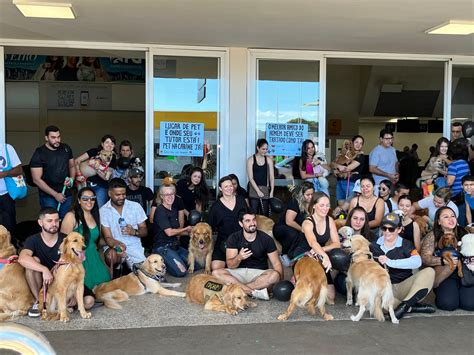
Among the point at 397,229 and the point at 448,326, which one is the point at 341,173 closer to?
the point at 397,229

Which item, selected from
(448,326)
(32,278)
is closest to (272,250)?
(448,326)

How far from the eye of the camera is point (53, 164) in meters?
6.21

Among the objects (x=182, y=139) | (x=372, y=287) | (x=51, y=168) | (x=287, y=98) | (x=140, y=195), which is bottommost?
(x=372, y=287)

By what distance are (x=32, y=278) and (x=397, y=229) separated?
11.9 feet

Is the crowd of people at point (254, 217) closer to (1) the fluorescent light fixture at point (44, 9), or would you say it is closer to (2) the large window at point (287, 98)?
(2) the large window at point (287, 98)

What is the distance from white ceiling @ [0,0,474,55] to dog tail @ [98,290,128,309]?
3.22m

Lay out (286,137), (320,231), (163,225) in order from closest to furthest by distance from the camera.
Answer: (320,231)
(163,225)
(286,137)

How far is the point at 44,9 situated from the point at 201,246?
3.40 meters

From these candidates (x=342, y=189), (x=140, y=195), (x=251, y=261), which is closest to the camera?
(x=251, y=261)

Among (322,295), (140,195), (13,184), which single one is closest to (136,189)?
(140,195)

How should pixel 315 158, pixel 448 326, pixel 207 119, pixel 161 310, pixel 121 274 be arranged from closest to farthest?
pixel 448 326, pixel 161 310, pixel 121 274, pixel 315 158, pixel 207 119

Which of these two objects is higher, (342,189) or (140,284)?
(342,189)

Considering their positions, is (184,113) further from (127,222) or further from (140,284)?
(140,284)

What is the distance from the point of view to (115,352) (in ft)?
12.5
